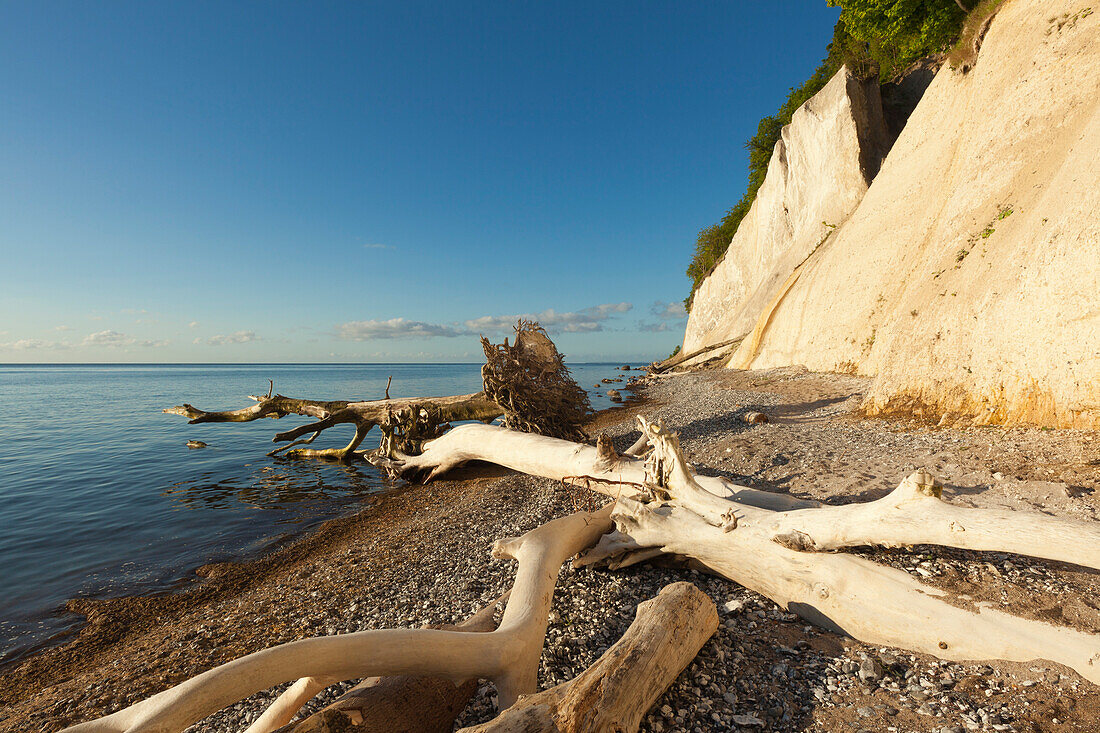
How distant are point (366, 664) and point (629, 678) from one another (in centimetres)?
166

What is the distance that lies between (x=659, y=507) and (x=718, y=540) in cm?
73

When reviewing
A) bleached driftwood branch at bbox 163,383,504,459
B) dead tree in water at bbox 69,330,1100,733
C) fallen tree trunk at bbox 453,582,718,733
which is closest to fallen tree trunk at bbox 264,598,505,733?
dead tree in water at bbox 69,330,1100,733

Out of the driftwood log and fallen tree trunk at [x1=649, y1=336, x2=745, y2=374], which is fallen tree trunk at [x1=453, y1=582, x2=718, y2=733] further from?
fallen tree trunk at [x1=649, y1=336, x2=745, y2=374]

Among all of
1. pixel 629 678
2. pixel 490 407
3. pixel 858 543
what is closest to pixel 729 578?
pixel 858 543

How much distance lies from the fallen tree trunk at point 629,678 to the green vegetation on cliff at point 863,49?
26.4 m

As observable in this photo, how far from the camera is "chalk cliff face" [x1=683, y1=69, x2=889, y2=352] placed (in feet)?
84.7

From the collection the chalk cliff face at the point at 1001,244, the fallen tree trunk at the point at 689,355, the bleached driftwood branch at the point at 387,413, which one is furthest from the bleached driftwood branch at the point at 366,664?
the fallen tree trunk at the point at 689,355

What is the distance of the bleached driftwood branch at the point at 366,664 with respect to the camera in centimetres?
236

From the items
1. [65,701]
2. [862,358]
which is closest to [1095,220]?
[862,358]

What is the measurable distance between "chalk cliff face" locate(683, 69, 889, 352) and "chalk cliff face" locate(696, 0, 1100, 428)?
8.94m

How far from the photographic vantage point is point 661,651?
299cm

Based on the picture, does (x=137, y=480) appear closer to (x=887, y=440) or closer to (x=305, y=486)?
(x=305, y=486)

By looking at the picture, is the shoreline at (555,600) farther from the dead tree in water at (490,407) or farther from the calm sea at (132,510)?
the dead tree in water at (490,407)

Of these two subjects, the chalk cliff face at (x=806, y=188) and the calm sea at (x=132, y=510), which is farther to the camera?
the chalk cliff face at (x=806, y=188)
